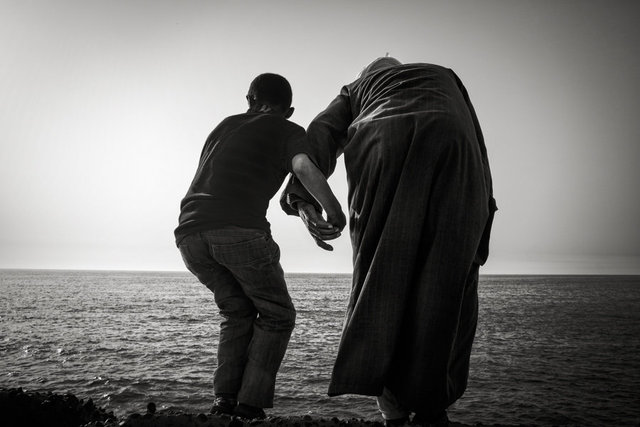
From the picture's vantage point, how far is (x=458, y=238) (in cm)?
175

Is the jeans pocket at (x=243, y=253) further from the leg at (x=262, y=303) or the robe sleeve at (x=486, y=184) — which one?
the robe sleeve at (x=486, y=184)

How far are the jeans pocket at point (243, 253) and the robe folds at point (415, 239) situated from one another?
70 cm

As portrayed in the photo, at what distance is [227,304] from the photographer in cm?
257

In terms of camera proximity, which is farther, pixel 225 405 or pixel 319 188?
pixel 225 405

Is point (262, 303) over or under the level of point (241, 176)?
under

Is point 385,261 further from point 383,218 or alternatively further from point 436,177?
point 436,177

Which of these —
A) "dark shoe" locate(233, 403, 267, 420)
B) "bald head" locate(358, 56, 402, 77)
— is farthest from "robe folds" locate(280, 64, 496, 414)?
"dark shoe" locate(233, 403, 267, 420)

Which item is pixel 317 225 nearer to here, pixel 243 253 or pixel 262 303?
pixel 243 253

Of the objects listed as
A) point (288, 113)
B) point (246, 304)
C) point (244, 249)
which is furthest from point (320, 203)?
point (288, 113)

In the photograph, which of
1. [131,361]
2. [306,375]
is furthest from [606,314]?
[131,361]

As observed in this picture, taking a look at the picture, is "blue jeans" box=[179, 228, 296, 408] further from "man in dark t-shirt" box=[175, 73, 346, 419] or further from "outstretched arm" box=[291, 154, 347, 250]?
"outstretched arm" box=[291, 154, 347, 250]

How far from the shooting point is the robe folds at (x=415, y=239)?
167cm

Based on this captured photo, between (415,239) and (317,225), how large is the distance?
0.55 m

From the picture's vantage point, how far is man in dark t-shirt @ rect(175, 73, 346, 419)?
2.43 meters
